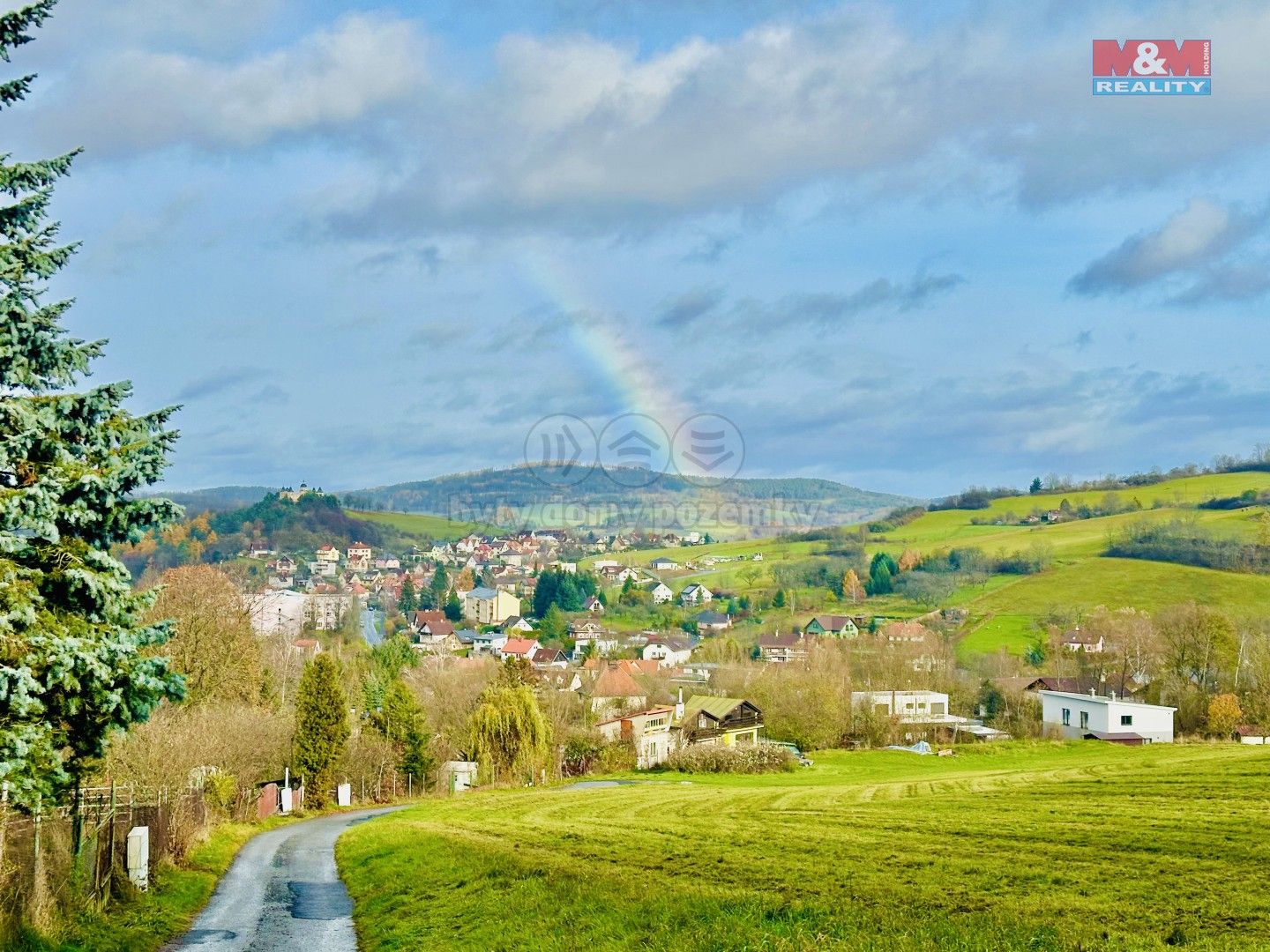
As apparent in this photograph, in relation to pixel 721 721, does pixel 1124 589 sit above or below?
above

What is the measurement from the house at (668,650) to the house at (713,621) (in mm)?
14829

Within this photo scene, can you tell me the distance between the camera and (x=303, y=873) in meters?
27.9

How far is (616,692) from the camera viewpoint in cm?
9944

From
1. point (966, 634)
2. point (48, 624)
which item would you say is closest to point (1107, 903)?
point (48, 624)

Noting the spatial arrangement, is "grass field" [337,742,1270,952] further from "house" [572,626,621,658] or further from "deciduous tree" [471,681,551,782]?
"house" [572,626,621,658]

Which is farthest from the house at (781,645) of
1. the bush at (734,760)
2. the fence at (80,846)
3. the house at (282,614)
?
the fence at (80,846)

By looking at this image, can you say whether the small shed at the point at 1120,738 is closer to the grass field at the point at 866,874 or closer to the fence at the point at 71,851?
the grass field at the point at 866,874

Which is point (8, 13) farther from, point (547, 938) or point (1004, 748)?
point (1004, 748)

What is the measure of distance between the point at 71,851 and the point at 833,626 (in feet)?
464

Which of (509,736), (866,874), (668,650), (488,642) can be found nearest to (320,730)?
(509,736)

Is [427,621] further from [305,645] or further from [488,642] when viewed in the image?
[305,645]

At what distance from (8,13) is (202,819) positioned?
27.2 metres

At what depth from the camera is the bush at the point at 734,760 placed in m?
73.2

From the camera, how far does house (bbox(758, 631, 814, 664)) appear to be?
133 meters
